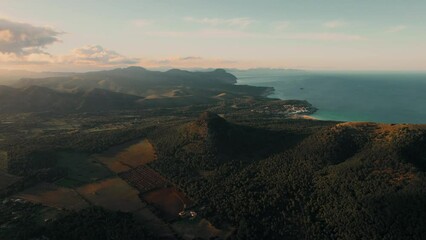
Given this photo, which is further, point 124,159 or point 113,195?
point 124,159

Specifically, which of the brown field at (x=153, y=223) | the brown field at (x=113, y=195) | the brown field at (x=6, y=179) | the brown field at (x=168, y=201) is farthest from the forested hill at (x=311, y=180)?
the brown field at (x=6, y=179)

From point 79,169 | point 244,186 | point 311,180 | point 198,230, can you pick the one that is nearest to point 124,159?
point 79,169

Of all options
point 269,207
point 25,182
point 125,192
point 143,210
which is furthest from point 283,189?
point 25,182

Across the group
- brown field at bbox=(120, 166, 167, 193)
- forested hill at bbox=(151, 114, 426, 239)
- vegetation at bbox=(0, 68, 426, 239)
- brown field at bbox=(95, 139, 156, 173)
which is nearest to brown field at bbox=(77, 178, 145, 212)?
vegetation at bbox=(0, 68, 426, 239)

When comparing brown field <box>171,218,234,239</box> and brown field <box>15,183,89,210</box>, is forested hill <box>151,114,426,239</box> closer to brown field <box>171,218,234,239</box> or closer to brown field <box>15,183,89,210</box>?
brown field <box>171,218,234,239</box>

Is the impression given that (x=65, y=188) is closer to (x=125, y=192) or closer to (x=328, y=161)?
(x=125, y=192)

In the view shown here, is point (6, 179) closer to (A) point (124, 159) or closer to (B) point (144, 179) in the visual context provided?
(A) point (124, 159)
